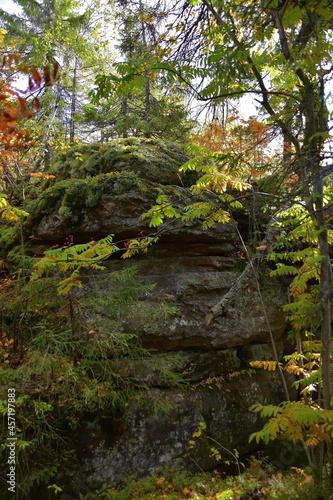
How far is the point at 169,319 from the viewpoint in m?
6.39

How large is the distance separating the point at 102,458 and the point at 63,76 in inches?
451

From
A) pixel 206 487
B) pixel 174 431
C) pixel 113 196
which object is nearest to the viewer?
pixel 206 487

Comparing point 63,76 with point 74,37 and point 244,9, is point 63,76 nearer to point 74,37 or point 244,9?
point 74,37

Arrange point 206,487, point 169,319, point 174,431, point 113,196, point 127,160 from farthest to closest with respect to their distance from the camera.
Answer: point 127,160 → point 113,196 → point 169,319 → point 174,431 → point 206,487

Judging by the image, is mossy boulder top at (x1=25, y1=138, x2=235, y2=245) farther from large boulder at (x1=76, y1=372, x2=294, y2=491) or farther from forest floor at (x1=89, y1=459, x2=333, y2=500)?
forest floor at (x1=89, y1=459, x2=333, y2=500)

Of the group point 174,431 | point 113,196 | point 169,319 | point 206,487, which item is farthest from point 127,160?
point 206,487

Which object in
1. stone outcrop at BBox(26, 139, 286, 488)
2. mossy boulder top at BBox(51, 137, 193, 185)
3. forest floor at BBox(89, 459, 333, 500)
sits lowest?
forest floor at BBox(89, 459, 333, 500)

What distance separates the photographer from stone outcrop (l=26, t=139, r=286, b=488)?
5496mm

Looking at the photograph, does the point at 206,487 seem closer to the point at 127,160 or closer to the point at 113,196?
the point at 113,196

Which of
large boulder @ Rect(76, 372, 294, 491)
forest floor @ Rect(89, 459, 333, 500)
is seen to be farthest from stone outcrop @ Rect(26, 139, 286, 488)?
forest floor @ Rect(89, 459, 333, 500)

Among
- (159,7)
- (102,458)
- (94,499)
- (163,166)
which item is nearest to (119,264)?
(163,166)

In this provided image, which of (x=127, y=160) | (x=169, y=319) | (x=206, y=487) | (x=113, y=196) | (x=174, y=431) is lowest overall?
(x=206, y=487)

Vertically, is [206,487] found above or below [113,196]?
below

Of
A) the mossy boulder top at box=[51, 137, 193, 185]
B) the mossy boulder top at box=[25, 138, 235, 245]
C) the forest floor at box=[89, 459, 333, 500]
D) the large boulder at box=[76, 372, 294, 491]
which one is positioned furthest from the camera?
the mossy boulder top at box=[51, 137, 193, 185]
